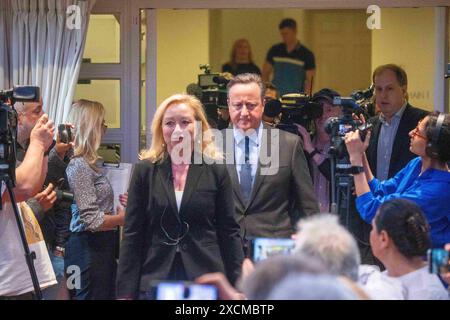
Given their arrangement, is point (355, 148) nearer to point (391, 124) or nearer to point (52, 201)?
point (391, 124)

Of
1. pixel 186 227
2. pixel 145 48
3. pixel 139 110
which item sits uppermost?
pixel 145 48

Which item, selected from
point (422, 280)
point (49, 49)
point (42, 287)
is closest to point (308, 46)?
point (49, 49)

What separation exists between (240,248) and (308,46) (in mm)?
6362

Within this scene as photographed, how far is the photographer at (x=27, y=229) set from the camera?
4512mm

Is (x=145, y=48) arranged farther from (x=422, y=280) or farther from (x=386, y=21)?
(x=422, y=280)

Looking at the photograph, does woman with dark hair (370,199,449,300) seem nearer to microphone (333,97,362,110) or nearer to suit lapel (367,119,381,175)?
microphone (333,97,362,110)

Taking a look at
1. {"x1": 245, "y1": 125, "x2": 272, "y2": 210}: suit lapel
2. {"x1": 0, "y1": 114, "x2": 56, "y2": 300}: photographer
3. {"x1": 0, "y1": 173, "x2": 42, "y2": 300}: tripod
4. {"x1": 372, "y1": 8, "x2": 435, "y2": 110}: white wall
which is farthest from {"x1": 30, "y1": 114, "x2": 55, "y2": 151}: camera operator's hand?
{"x1": 372, "y1": 8, "x2": 435, "y2": 110}: white wall

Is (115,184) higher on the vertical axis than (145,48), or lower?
lower

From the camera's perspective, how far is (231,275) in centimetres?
448

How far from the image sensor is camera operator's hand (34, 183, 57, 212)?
5.18m

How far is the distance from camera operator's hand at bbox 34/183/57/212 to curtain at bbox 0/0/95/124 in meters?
1.01

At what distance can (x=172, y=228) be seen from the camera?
442 centimetres
